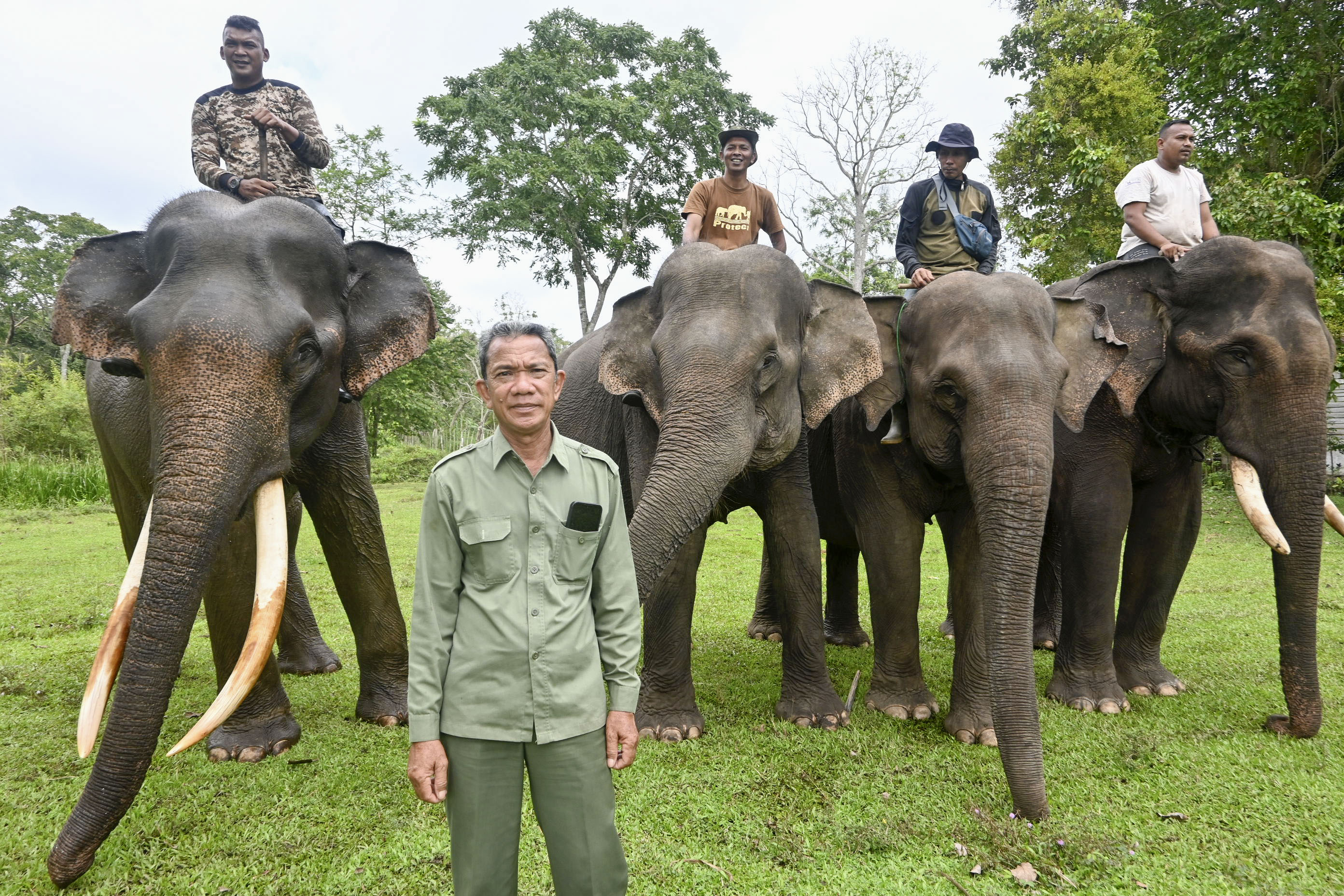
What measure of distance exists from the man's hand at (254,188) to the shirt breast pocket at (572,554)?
A: 310 centimetres

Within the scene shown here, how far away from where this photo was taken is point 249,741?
14.5ft

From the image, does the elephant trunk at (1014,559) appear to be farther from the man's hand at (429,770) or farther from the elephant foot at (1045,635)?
the elephant foot at (1045,635)

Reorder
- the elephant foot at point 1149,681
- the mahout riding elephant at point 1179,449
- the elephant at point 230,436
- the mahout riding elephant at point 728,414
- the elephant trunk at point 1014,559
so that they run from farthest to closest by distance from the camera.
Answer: the elephant foot at point 1149,681
the mahout riding elephant at point 1179,449
the mahout riding elephant at point 728,414
the elephant trunk at point 1014,559
the elephant at point 230,436

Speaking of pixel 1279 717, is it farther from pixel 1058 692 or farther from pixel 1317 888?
pixel 1317 888

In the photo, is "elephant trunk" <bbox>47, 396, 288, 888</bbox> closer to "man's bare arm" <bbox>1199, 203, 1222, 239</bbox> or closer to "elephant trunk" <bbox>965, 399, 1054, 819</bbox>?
"elephant trunk" <bbox>965, 399, 1054, 819</bbox>

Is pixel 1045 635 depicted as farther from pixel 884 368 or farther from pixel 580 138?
pixel 580 138

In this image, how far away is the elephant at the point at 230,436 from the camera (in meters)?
3.08

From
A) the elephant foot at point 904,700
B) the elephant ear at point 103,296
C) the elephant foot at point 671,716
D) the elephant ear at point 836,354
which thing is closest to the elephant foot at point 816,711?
the elephant foot at point 904,700

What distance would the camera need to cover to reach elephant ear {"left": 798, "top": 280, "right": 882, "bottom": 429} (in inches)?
190

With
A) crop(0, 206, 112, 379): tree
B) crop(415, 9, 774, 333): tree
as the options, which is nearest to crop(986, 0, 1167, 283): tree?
crop(415, 9, 774, 333): tree

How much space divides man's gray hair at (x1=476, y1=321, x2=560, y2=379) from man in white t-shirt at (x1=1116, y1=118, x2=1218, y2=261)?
16.2ft

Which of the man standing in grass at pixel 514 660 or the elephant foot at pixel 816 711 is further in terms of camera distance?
the elephant foot at pixel 816 711

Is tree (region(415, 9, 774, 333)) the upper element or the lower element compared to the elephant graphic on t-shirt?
upper

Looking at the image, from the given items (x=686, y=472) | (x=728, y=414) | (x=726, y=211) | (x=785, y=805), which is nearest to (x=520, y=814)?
(x=785, y=805)
